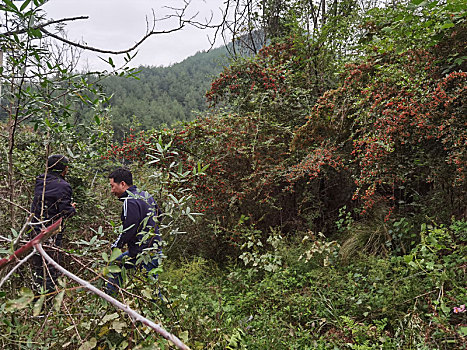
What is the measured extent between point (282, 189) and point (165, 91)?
27932mm

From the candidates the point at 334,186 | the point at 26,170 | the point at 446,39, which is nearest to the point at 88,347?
the point at 26,170

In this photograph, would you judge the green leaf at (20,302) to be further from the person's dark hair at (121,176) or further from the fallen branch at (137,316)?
the person's dark hair at (121,176)

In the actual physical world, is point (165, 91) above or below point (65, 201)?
above

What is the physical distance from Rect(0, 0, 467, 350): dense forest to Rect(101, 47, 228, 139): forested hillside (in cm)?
2011

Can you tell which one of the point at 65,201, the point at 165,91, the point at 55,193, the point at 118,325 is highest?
the point at 165,91

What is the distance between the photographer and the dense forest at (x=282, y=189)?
2023 mm

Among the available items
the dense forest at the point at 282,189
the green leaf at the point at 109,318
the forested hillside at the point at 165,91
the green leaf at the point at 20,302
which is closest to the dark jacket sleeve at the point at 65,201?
the dense forest at the point at 282,189

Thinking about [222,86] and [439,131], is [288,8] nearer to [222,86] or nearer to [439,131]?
[222,86]

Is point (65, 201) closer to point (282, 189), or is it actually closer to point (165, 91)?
point (282, 189)

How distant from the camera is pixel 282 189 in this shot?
480cm

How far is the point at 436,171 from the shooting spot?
11.7 ft

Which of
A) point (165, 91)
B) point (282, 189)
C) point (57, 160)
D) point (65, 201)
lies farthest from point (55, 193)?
point (165, 91)

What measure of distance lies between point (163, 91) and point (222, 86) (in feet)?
86.5

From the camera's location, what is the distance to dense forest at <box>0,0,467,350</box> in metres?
2.02
